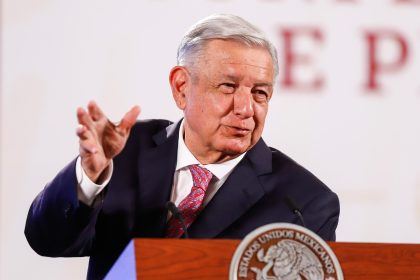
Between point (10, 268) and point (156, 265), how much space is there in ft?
4.43

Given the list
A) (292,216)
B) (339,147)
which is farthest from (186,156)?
(339,147)

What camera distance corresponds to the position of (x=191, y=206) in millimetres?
2596

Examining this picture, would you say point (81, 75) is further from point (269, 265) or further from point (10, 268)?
point (269, 265)

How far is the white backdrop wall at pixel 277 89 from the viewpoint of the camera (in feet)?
10.5

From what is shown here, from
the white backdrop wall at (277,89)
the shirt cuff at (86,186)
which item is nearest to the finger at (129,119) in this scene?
the shirt cuff at (86,186)

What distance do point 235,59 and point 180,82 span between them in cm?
21

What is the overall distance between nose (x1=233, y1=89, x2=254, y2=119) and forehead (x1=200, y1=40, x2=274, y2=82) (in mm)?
58

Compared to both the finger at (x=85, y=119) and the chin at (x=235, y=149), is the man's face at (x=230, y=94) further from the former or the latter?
the finger at (x=85, y=119)

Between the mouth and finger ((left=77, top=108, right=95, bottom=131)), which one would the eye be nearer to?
the mouth

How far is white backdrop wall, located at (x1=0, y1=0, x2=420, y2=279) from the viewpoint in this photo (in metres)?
3.21

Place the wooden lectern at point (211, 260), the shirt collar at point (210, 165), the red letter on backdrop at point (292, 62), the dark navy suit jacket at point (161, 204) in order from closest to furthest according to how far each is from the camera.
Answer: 1. the wooden lectern at point (211, 260)
2. the dark navy suit jacket at point (161, 204)
3. the shirt collar at point (210, 165)
4. the red letter on backdrop at point (292, 62)

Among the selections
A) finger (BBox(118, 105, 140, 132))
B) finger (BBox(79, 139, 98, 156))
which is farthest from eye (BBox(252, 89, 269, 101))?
finger (BBox(79, 139, 98, 156))

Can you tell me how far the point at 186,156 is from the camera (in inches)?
107

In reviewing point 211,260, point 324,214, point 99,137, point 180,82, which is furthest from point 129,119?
point 324,214
